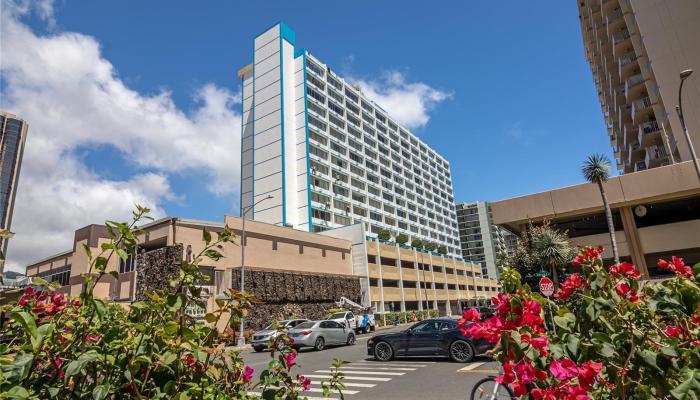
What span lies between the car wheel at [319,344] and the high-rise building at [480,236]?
386ft

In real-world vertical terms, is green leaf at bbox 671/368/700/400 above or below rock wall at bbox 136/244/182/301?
below

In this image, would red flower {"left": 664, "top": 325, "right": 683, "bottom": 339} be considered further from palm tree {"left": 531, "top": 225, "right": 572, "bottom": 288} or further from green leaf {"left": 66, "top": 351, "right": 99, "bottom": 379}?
palm tree {"left": 531, "top": 225, "right": 572, "bottom": 288}

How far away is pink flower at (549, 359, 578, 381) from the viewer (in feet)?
6.92

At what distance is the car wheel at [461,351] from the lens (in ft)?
44.7

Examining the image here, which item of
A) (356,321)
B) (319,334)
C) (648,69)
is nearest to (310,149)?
(356,321)

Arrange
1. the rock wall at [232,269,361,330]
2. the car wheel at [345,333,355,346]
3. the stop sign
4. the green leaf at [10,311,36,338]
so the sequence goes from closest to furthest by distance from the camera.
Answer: the green leaf at [10,311,36,338], the stop sign, the car wheel at [345,333,355,346], the rock wall at [232,269,361,330]

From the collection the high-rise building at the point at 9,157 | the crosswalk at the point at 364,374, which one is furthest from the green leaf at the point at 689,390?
the high-rise building at the point at 9,157

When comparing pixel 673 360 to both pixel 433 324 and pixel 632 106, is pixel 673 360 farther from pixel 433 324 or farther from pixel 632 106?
pixel 632 106

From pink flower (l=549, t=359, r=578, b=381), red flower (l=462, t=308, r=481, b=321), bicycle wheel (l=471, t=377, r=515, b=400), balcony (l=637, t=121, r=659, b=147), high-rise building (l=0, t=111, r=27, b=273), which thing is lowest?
bicycle wheel (l=471, t=377, r=515, b=400)

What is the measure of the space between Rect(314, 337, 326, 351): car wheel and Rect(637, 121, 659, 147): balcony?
131ft

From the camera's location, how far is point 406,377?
11484mm

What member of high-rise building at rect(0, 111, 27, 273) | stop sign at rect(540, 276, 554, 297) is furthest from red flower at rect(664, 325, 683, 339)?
high-rise building at rect(0, 111, 27, 273)

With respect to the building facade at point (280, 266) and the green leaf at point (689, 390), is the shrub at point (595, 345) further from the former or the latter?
the building facade at point (280, 266)

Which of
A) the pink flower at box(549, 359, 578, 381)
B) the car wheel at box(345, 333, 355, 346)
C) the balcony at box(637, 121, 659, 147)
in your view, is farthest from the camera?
the balcony at box(637, 121, 659, 147)
